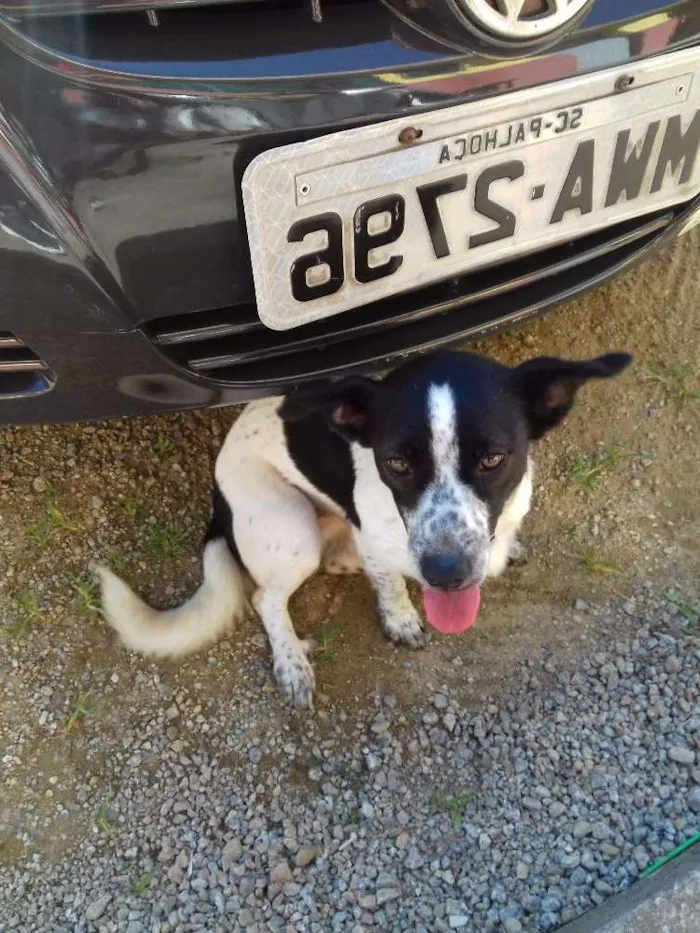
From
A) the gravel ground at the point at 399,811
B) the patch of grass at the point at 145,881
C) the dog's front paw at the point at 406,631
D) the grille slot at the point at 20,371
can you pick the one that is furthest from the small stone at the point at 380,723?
the grille slot at the point at 20,371

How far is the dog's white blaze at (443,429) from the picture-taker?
2.09 m

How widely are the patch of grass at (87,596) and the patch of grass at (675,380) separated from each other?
2.19 m

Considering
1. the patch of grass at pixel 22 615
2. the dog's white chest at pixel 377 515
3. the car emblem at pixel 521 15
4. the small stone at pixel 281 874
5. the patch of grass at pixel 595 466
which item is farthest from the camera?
the patch of grass at pixel 595 466

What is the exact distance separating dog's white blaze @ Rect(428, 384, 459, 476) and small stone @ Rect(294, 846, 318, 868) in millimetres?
1092

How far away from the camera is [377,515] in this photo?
250 cm

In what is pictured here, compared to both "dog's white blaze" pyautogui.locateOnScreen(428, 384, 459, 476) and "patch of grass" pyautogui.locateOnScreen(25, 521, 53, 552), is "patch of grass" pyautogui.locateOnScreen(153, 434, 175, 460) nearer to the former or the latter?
"patch of grass" pyautogui.locateOnScreen(25, 521, 53, 552)

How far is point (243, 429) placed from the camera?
2.75 meters

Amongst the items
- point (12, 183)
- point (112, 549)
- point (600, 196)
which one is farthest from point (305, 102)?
point (112, 549)

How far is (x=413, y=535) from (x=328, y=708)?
77cm

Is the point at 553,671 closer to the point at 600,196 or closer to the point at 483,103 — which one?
the point at 600,196

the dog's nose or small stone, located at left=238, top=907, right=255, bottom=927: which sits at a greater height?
the dog's nose

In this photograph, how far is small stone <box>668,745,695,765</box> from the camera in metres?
2.37

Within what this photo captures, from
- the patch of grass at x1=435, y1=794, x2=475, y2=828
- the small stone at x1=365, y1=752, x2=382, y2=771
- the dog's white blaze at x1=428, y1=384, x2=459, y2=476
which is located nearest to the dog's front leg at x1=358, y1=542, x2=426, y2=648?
the small stone at x1=365, y1=752, x2=382, y2=771

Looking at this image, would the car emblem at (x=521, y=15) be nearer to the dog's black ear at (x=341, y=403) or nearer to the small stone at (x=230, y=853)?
the dog's black ear at (x=341, y=403)
